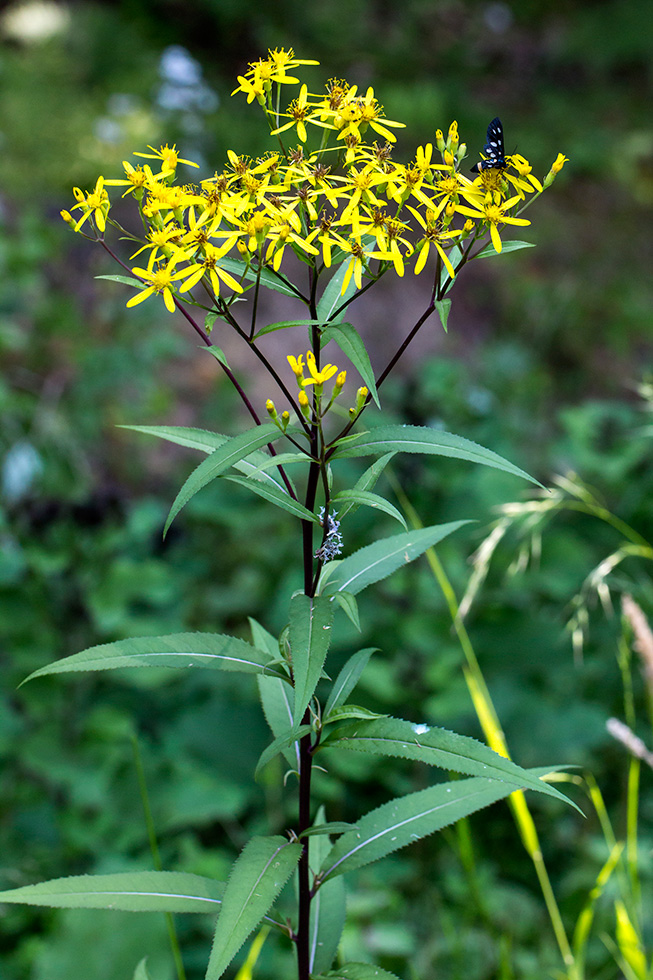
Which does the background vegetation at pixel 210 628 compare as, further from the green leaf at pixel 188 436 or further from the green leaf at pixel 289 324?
the green leaf at pixel 289 324

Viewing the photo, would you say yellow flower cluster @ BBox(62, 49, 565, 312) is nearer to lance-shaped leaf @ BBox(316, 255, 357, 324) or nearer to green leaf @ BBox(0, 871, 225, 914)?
lance-shaped leaf @ BBox(316, 255, 357, 324)

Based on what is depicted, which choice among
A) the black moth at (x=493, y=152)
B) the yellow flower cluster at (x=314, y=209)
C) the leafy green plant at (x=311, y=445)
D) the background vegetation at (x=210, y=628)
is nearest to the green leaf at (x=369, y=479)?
the leafy green plant at (x=311, y=445)

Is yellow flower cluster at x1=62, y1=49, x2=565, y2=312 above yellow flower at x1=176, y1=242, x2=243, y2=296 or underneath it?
above

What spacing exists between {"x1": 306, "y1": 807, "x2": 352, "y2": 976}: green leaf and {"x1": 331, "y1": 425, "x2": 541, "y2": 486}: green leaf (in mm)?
550

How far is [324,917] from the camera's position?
3.94 feet

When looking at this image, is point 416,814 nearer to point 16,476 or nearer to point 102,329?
point 16,476

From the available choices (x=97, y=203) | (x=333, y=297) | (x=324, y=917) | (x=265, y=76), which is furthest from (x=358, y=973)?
(x=265, y=76)

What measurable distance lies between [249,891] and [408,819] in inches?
10.2

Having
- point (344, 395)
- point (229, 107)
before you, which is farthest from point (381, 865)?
point (229, 107)

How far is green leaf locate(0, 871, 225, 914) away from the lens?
3.15 feet

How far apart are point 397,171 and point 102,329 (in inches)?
146

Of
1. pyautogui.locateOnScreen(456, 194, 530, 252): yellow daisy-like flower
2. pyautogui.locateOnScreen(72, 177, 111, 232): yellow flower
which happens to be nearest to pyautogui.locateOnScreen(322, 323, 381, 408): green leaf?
pyautogui.locateOnScreen(456, 194, 530, 252): yellow daisy-like flower

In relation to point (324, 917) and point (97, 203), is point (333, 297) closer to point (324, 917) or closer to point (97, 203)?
point (97, 203)

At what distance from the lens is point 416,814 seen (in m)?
1.08
